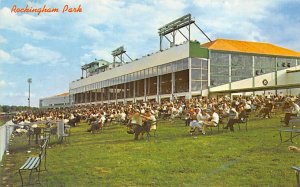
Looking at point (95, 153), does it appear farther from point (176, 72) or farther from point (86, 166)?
point (176, 72)

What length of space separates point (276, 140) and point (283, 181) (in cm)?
589

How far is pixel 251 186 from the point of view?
7.20 metres

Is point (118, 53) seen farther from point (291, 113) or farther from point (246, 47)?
point (291, 113)

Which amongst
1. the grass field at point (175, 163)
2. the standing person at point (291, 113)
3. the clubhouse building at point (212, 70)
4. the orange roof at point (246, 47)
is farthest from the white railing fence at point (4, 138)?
the orange roof at point (246, 47)

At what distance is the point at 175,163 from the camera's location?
31.8 ft

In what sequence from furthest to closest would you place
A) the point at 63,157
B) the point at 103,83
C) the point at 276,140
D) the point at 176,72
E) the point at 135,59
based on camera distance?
the point at 103,83 < the point at 135,59 < the point at 176,72 < the point at 276,140 < the point at 63,157

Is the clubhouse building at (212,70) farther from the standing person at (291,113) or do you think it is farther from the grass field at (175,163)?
the grass field at (175,163)

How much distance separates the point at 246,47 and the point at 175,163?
127 ft

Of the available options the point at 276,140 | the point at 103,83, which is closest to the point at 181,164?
the point at 276,140

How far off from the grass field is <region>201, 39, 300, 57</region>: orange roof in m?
29.0

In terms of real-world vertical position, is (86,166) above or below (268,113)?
below

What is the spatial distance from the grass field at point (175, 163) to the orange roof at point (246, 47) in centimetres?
2902

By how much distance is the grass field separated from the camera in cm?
788

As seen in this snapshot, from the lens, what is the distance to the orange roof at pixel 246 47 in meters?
42.7
